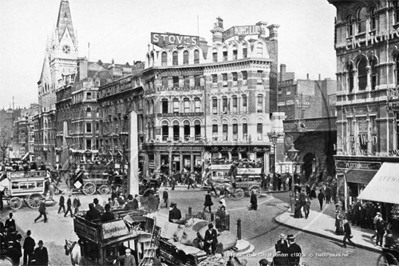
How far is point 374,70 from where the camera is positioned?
20266 millimetres

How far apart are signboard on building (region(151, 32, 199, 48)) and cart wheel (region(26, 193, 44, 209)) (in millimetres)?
24043

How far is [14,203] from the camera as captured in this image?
Result: 21.4 m

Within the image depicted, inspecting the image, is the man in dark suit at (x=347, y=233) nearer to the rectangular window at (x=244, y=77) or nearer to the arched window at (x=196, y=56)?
the rectangular window at (x=244, y=77)

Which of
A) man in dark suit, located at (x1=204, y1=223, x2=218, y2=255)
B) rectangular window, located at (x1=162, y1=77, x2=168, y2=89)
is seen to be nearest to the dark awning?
man in dark suit, located at (x1=204, y1=223, x2=218, y2=255)

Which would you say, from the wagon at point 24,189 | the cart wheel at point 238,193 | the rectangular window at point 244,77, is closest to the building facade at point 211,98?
the rectangular window at point 244,77

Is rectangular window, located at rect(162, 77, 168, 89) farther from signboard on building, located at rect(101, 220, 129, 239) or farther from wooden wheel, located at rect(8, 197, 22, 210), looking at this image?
signboard on building, located at rect(101, 220, 129, 239)

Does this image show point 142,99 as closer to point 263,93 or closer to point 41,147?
point 263,93

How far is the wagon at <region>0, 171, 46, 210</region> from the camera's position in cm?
2172

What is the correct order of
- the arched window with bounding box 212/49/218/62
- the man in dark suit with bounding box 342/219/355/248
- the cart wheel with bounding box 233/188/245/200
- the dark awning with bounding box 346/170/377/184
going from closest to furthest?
the man in dark suit with bounding box 342/219/355/248
the dark awning with bounding box 346/170/377/184
the cart wheel with bounding box 233/188/245/200
the arched window with bounding box 212/49/218/62

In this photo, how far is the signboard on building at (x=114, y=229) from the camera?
12117mm

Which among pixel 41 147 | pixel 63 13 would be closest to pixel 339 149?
pixel 63 13

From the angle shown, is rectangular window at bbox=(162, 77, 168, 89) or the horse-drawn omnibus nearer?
the horse-drawn omnibus

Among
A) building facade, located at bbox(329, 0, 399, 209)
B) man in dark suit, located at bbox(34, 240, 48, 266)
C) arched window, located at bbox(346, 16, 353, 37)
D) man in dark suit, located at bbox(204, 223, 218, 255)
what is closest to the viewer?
man in dark suit, located at bbox(204, 223, 218, 255)

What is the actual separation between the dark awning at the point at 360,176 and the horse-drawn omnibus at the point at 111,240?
1156 cm
